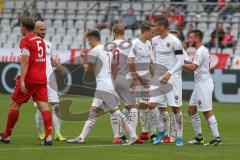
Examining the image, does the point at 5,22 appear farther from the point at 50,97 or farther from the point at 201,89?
the point at 201,89

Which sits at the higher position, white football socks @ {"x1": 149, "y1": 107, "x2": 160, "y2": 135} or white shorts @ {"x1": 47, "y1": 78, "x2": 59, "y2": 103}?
white shorts @ {"x1": 47, "y1": 78, "x2": 59, "y2": 103}

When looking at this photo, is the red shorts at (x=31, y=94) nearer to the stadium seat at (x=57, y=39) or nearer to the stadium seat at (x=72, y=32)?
the stadium seat at (x=72, y=32)

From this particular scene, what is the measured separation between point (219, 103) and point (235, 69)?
1.29m

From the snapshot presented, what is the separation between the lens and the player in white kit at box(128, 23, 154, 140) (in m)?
15.2

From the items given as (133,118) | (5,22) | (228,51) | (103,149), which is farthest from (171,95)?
(5,22)

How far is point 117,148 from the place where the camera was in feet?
46.5

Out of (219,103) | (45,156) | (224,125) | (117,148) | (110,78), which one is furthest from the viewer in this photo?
(219,103)

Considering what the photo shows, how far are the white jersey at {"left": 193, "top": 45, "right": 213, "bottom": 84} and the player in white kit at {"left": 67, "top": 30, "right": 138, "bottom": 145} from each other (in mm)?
1682

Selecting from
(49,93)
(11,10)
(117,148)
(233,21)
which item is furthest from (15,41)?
(117,148)

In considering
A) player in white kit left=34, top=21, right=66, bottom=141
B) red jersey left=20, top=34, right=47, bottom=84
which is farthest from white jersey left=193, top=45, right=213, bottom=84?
red jersey left=20, top=34, right=47, bottom=84

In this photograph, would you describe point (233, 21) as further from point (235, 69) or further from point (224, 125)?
point (224, 125)

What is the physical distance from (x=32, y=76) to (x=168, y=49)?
8.86ft

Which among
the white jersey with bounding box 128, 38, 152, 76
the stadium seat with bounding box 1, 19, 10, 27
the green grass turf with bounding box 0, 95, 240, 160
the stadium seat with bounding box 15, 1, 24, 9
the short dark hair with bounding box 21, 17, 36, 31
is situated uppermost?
the stadium seat with bounding box 15, 1, 24, 9

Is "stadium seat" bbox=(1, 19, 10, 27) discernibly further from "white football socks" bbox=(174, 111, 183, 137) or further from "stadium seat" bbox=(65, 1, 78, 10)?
"white football socks" bbox=(174, 111, 183, 137)
